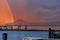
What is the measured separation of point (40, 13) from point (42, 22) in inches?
4.9

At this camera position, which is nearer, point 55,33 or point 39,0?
point 55,33

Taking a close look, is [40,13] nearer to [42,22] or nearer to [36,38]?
[42,22]

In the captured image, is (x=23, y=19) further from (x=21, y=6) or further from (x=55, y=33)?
(x=55, y=33)

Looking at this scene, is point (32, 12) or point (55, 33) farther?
point (32, 12)

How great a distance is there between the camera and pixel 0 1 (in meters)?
1.89

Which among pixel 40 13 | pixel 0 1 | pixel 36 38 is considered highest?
pixel 0 1

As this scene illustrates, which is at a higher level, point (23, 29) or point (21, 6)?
point (21, 6)

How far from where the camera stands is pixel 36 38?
5.51ft

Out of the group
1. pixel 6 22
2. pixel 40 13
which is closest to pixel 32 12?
pixel 40 13

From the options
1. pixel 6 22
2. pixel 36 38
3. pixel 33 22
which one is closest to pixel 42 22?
pixel 33 22

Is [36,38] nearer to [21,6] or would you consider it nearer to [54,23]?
[54,23]

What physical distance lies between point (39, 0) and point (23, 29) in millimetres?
425

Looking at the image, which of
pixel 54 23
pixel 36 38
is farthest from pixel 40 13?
pixel 36 38

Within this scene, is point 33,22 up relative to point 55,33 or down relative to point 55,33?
up
